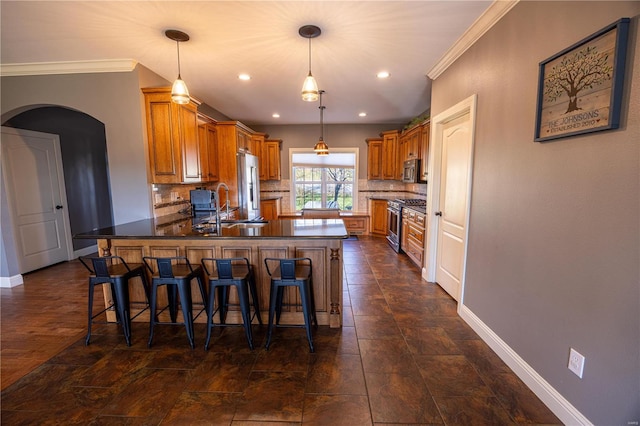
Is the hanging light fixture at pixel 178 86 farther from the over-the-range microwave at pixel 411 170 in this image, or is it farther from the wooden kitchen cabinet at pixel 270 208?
the wooden kitchen cabinet at pixel 270 208

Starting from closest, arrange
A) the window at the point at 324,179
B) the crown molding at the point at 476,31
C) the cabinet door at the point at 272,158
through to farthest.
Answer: the crown molding at the point at 476,31, the cabinet door at the point at 272,158, the window at the point at 324,179

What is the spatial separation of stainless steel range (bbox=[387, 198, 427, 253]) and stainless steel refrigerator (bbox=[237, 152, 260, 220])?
2.77 metres

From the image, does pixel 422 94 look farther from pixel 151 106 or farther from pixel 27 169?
pixel 27 169

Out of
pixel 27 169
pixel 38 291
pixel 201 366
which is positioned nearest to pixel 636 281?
pixel 201 366

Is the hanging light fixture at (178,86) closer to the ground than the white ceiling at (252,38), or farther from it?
closer to the ground

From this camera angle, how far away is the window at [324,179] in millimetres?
6816

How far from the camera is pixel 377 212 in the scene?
629cm

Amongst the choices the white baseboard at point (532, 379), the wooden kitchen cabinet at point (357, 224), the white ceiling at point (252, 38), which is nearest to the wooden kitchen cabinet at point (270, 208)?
the wooden kitchen cabinet at point (357, 224)

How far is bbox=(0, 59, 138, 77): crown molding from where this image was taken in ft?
10.1

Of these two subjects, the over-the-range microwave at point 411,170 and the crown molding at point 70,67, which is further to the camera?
the over-the-range microwave at point 411,170

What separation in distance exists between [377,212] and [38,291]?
5.76m

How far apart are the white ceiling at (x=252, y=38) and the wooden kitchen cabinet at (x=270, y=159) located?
96.7 inches

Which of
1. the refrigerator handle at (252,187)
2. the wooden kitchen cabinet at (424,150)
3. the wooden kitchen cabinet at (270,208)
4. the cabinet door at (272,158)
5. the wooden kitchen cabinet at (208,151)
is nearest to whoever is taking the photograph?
the wooden kitchen cabinet at (208,151)

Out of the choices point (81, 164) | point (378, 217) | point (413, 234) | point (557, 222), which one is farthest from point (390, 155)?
point (81, 164)
